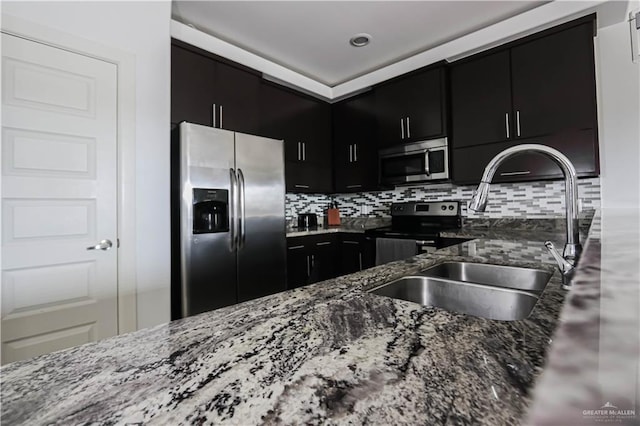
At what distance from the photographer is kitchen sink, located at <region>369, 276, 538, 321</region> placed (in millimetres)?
928

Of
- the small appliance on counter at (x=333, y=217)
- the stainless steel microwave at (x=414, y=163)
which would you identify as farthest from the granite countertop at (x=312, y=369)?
the small appliance on counter at (x=333, y=217)

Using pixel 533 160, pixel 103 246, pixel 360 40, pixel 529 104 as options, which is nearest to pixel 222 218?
pixel 103 246

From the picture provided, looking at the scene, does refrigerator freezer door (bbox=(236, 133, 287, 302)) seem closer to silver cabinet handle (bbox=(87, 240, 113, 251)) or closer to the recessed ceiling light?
silver cabinet handle (bbox=(87, 240, 113, 251))

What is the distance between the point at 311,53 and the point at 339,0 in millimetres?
792

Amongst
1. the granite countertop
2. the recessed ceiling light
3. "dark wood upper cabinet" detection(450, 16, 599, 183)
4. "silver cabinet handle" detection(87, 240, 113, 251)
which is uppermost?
the recessed ceiling light

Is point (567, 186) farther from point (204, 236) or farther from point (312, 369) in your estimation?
point (204, 236)

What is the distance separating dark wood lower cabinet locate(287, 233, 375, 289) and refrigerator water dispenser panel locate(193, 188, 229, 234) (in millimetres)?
795

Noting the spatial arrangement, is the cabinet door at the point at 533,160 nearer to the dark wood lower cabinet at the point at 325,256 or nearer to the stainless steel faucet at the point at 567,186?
the dark wood lower cabinet at the point at 325,256

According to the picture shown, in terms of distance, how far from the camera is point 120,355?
51 centimetres

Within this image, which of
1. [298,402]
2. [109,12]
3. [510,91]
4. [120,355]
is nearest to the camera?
[298,402]

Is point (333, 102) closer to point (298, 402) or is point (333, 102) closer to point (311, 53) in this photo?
point (311, 53)

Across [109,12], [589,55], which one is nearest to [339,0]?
[109,12]

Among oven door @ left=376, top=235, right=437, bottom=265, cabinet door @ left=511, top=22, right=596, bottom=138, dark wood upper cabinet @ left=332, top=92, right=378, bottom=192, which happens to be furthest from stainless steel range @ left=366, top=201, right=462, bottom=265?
cabinet door @ left=511, top=22, right=596, bottom=138

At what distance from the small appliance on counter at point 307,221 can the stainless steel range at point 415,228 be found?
0.93m
